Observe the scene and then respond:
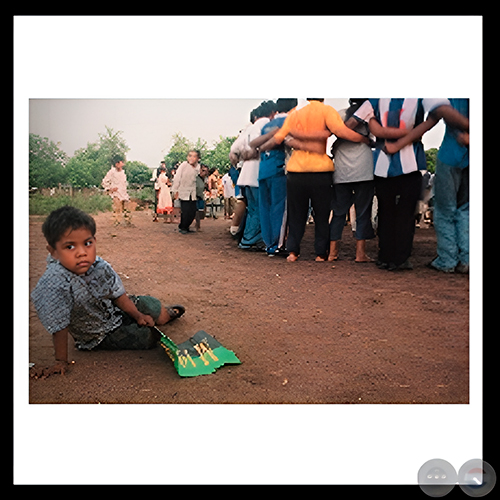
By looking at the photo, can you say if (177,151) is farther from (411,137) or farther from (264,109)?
(411,137)

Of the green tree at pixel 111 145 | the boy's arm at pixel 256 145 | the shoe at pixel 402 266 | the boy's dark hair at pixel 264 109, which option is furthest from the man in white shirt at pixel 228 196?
the shoe at pixel 402 266

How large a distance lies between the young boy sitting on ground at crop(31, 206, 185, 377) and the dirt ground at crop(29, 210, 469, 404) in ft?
0.23

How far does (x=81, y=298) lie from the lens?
8.44 ft

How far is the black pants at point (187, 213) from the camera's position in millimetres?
3033

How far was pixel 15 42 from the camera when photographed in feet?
8.65

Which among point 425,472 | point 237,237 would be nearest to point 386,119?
point 237,237

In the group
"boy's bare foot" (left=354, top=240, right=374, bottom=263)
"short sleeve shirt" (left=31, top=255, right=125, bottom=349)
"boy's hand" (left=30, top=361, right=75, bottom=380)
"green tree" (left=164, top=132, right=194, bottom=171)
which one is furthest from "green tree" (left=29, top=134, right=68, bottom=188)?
"boy's bare foot" (left=354, top=240, right=374, bottom=263)

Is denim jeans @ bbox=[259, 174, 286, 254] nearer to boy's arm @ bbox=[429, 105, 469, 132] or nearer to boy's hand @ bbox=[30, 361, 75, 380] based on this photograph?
boy's arm @ bbox=[429, 105, 469, 132]

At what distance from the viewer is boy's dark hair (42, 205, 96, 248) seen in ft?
8.41

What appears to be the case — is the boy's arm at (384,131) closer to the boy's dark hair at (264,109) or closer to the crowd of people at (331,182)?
the crowd of people at (331,182)

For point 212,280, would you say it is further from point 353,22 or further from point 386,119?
point 353,22

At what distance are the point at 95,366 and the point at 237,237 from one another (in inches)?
42.9

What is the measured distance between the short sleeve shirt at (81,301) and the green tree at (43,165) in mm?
455

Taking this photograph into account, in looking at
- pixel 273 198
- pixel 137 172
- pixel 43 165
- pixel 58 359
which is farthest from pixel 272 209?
pixel 58 359
